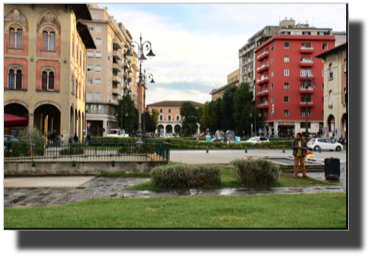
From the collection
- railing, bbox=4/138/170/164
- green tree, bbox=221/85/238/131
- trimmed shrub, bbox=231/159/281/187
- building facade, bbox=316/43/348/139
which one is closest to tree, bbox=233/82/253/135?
green tree, bbox=221/85/238/131

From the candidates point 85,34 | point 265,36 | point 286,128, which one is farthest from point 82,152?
point 265,36

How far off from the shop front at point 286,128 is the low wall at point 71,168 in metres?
56.5

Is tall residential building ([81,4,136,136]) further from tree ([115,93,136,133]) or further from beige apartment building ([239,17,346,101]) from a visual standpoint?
beige apartment building ([239,17,346,101])

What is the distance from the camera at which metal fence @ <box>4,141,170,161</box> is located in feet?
48.1

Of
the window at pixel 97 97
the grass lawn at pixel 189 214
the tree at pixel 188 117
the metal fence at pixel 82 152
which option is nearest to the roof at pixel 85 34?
the window at pixel 97 97

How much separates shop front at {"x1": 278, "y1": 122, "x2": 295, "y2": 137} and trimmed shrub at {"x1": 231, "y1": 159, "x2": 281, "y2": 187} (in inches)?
2285

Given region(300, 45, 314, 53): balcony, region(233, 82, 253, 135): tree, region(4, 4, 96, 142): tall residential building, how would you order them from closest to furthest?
region(4, 4, 96, 142): tall residential building → region(300, 45, 314, 53): balcony → region(233, 82, 253, 135): tree

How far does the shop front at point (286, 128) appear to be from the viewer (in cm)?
6712

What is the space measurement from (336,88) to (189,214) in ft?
150

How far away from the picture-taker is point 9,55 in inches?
1217

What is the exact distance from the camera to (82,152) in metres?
15.1

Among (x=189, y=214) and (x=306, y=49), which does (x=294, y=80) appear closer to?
(x=306, y=49)

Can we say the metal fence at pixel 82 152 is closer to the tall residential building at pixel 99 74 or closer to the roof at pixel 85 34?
the roof at pixel 85 34
